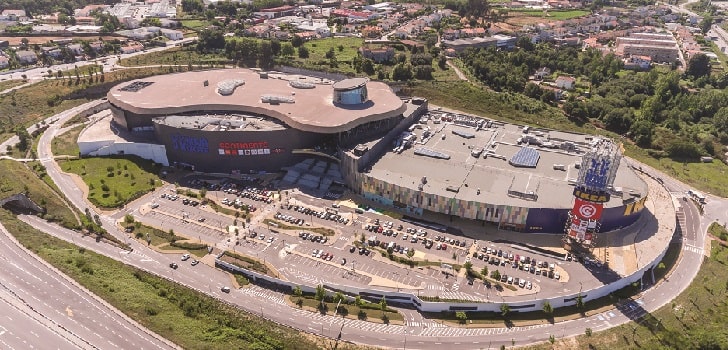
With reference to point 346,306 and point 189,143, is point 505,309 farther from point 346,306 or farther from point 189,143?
point 189,143

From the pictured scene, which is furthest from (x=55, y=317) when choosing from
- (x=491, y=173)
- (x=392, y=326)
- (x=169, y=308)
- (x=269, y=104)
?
(x=491, y=173)

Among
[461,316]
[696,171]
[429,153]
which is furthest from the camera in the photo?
[696,171]

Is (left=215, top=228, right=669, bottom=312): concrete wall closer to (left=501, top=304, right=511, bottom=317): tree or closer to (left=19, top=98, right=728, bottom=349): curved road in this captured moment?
(left=501, top=304, right=511, bottom=317): tree

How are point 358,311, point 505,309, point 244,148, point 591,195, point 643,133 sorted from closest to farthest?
point 505,309 → point 358,311 → point 591,195 → point 244,148 → point 643,133

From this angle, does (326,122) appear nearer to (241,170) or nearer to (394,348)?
(241,170)

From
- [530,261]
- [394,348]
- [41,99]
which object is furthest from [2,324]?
[41,99]

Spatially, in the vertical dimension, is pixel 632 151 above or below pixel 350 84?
below

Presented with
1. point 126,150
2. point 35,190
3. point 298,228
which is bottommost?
point 298,228
